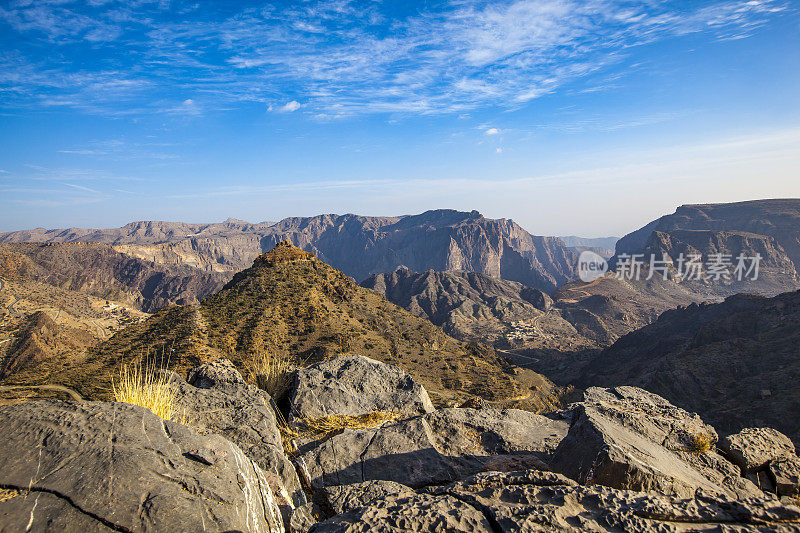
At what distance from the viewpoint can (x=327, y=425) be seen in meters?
7.28

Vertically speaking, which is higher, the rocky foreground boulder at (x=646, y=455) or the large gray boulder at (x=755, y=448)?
the rocky foreground boulder at (x=646, y=455)

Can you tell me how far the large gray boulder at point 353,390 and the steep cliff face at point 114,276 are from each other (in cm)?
13608

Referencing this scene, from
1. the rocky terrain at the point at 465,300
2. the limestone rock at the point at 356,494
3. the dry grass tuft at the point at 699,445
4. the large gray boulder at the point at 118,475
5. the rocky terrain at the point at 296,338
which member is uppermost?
the large gray boulder at the point at 118,475

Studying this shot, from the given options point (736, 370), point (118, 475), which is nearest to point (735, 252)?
point (736, 370)

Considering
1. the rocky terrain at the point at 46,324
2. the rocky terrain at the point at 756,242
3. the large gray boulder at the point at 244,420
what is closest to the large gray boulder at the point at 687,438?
the large gray boulder at the point at 244,420

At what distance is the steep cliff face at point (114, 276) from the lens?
418ft

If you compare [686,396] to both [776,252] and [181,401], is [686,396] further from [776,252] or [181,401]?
[776,252]

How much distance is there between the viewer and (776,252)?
14875cm

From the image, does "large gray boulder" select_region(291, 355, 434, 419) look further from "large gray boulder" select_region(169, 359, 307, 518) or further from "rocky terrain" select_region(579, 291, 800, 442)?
"rocky terrain" select_region(579, 291, 800, 442)

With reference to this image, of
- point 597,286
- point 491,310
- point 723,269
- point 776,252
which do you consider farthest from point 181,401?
point 776,252

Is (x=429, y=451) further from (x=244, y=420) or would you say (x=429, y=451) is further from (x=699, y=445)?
(x=699, y=445)

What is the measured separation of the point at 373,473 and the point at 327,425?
2136 millimetres

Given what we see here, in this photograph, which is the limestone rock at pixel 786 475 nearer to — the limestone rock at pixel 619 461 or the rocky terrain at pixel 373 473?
the rocky terrain at pixel 373 473

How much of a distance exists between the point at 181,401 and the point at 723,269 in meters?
191
